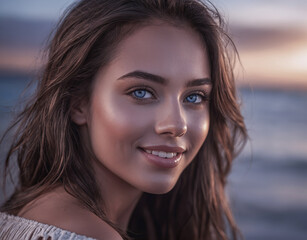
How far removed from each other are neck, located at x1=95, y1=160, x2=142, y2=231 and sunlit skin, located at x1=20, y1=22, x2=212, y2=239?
0.40 feet

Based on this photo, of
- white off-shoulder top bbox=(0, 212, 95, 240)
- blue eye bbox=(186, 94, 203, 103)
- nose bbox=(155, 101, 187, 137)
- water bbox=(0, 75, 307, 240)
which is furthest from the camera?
water bbox=(0, 75, 307, 240)

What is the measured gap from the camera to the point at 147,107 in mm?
1990

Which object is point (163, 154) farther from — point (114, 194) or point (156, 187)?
point (114, 194)

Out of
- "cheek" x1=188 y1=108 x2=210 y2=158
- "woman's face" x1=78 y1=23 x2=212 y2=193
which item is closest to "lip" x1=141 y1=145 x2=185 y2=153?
"woman's face" x1=78 y1=23 x2=212 y2=193

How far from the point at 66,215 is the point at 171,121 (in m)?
0.60

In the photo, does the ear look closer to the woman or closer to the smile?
the woman

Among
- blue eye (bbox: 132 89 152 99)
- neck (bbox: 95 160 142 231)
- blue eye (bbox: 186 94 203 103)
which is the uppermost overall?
blue eye (bbox: 132 89 152 99)

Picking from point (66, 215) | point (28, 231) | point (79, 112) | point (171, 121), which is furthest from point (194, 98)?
point (28, 231)

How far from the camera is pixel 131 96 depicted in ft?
6.60

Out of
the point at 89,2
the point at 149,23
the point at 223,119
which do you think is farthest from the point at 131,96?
the point at 223,119

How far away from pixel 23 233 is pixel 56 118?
1.91 feet

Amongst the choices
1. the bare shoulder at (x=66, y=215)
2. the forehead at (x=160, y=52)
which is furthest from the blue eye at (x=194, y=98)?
the bare shoulder at (x=66, y=215)

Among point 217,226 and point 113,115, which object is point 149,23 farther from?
point 217,226

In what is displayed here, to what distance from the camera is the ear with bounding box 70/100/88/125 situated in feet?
7.11
